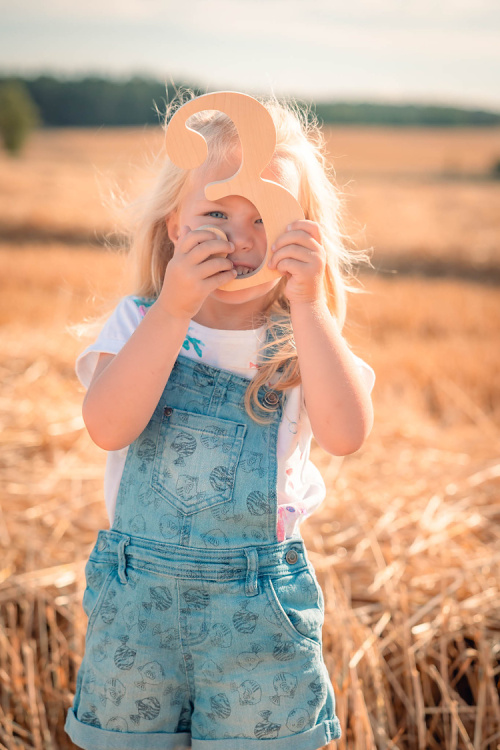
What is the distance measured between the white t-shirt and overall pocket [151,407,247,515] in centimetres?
12

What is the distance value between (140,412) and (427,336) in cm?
620

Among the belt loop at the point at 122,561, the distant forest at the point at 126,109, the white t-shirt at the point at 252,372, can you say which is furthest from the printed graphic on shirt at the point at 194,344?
the distant forest at the point at 126,109

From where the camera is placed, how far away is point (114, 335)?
59.5 inches

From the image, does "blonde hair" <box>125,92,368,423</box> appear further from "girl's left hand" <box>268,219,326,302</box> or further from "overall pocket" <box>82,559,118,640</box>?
"overall pocket" <box>82,559,118,640</box>

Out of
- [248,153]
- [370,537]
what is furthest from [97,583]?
[370,537]

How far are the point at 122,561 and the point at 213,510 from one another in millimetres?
208

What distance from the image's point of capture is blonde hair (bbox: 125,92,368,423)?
1.47 m

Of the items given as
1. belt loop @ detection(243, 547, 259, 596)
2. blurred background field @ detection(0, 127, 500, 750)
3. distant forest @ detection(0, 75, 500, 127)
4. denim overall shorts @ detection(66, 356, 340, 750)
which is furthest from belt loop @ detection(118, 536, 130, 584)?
distant forest @ detection(0, 75, 500, 127)

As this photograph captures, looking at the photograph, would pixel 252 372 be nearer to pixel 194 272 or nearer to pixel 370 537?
pixel 194 272

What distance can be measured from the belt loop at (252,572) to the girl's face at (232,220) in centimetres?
51

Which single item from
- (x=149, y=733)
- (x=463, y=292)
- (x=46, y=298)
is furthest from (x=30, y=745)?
(x=463, y=292)

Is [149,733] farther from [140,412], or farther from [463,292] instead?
[463,292]

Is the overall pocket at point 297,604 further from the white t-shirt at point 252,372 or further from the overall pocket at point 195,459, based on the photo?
the overall pocket at point 195,459

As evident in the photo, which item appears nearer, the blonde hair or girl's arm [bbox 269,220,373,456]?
girl's arm [bbox 269,220,373,456]
